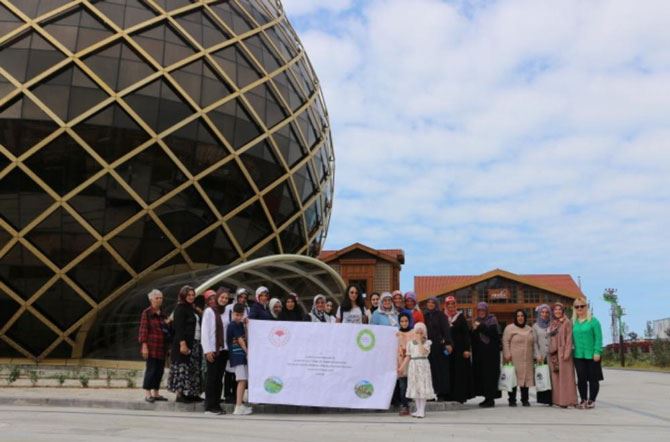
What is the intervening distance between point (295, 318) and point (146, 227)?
8446 millimetres

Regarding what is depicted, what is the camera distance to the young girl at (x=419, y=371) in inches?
298

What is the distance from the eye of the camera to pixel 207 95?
55.2 feet

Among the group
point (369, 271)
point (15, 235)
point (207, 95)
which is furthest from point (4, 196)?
point (369, 271)

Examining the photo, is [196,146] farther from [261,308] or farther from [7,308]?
[261,308]

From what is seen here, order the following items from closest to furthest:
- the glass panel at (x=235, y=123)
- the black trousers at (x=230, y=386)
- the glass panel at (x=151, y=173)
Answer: the black trousers at (x=230, y=386)
the glass panel at (x=151, y=173)
the glass panel at (x=235, y=123)

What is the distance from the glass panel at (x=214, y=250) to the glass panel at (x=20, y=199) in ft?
12.4

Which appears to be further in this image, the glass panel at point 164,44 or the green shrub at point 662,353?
the green shrub at point 662,353

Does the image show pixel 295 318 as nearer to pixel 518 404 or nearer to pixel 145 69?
pixel 518 404

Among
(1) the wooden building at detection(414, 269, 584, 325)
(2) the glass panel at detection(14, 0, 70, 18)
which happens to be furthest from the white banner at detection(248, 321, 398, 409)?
(1) the wooden building at detection(414, 269, 584, 325)

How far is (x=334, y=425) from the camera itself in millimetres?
6762

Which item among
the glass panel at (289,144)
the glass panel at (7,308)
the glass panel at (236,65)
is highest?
the glass panel at (236,65)

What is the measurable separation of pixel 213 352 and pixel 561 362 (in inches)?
194

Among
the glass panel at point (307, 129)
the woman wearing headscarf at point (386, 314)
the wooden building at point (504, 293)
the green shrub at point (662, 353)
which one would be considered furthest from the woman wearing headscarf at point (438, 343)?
the wooden building at point (504, 293)

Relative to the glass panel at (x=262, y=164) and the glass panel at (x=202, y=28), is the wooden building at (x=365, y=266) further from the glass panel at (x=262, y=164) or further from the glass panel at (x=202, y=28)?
the glass panel at (x=202, y=28)
